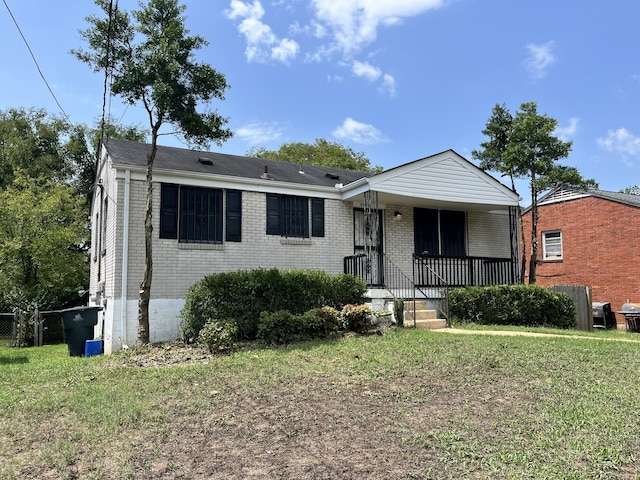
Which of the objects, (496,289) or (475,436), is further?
(496,289)

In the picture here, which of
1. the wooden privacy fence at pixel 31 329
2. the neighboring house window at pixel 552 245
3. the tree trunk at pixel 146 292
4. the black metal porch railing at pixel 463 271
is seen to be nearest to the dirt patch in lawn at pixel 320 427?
the tree trunk at pixel 146 292

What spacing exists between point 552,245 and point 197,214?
51.3ft

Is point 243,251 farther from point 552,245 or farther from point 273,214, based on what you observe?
point 552,245

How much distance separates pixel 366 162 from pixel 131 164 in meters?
30.3

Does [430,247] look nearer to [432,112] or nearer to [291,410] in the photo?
[432,112]

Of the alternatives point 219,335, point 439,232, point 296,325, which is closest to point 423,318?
point 296,325

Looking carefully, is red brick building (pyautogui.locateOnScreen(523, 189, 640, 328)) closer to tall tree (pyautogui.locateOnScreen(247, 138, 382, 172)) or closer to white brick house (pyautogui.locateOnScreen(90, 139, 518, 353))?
white brick house (pyautogui.locateOnScreen(90, 139, 518, 353))

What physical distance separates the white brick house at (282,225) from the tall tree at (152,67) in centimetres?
84

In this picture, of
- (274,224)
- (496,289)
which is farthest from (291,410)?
(496,289)

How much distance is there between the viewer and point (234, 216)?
38.2 ft

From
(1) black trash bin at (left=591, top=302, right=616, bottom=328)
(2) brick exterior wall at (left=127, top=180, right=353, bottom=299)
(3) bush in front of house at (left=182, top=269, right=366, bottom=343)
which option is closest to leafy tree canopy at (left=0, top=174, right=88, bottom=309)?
(2) brick exterior wall at (left=127, top=180, right=353, bottom=299)

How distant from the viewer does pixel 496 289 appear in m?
12.4

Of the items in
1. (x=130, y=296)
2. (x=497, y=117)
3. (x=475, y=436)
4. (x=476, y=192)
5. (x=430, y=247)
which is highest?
(x=497, y=117)

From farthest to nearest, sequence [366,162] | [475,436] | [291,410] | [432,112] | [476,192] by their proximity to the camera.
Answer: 1. [366,162]
2. [432,112]
3. [476,192]
4. [291,410]
5. [475,436]
